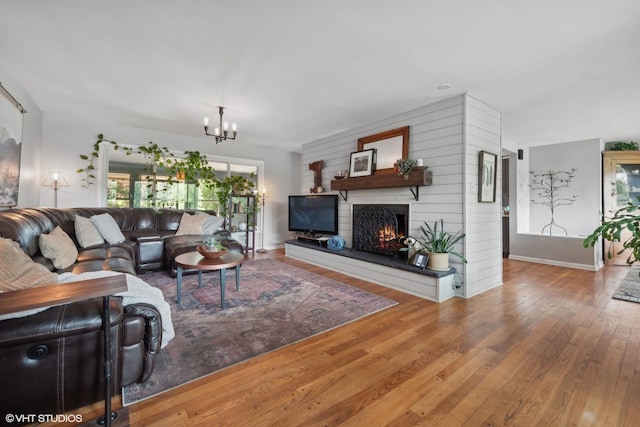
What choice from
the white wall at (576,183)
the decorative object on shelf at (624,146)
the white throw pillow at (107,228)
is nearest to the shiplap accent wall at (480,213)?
the white wall at (576,183)

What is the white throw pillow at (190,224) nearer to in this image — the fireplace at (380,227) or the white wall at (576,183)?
the fireplace at (380,227)

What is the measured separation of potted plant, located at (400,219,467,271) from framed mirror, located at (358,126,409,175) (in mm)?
1034

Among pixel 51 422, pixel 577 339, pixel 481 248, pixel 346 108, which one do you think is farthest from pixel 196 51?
pixel 577 339

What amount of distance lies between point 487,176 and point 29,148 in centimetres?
611

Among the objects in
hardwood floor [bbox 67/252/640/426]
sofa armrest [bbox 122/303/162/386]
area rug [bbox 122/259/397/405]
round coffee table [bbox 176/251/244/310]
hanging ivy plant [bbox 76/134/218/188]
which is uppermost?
hanging ivy plant [bbox 76/134/218/188]

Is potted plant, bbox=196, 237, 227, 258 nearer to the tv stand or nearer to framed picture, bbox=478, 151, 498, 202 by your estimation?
the tv stand

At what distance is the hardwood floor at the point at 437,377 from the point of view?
1.42 meters

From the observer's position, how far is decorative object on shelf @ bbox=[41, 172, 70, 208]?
Result: 4.35 metres

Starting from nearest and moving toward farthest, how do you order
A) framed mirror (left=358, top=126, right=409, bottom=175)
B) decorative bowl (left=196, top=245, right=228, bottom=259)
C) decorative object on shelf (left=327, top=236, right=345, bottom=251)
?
decorative bowl (left=196, top=245, right=228, bottom=259), framed mirror (left=358, top=126, right=409, bottom=175), decorative object on shelf (left=327, top=236, right=345, bottom=251)

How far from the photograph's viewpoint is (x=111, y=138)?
4.84 m

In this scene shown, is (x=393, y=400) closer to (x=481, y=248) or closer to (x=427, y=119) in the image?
(x=481, y=248)

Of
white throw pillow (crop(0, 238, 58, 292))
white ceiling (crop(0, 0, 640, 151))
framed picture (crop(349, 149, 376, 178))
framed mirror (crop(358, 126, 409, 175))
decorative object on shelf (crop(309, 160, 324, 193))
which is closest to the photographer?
white throw pillow (crop(0, 238, 58, 292))

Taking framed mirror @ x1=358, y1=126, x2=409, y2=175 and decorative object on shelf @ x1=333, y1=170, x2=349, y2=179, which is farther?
decorative object on shelf @ x1=333, y1=170, x2=349, y2=179

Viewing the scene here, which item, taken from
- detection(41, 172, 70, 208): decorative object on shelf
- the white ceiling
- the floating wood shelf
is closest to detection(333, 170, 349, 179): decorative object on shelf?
the floating wood shelf
